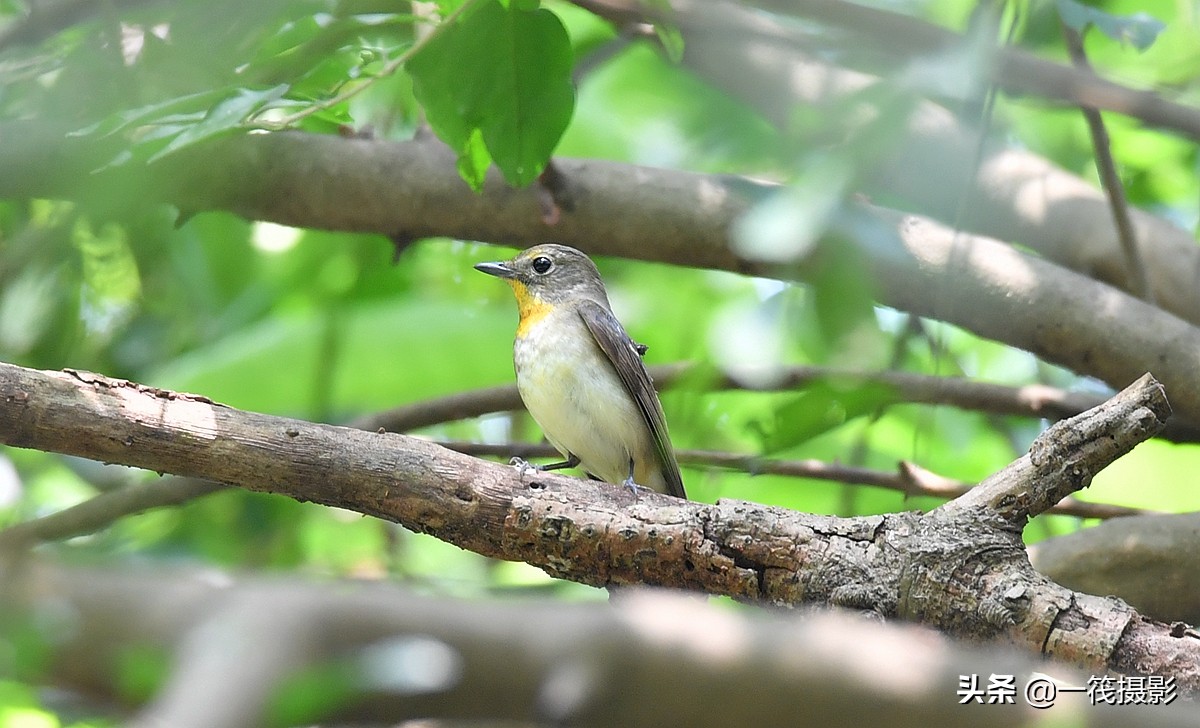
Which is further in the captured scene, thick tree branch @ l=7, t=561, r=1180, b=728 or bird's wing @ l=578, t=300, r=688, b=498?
bird's wing @ l=578, t=300, r=688, b=498

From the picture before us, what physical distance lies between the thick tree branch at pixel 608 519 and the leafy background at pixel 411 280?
49 centimetres

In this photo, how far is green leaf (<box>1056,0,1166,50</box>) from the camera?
340cm

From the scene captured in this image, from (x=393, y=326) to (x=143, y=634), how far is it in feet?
11.5

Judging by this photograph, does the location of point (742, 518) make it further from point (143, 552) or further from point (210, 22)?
point (143, 552)

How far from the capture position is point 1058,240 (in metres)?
5.91

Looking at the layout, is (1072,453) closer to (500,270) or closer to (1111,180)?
(1111,180)

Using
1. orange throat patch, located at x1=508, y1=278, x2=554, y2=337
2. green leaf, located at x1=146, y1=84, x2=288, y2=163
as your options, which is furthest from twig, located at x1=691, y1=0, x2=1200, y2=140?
orange throat patch, located at x1=508, y1=278, x2=554, y2=337

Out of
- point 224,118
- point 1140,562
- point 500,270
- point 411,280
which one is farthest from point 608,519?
point 411,280

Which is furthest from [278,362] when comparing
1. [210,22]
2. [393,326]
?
[210,22]

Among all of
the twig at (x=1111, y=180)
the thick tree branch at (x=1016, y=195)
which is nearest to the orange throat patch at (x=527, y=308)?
the thick tree branch at (x=1016, y=195)

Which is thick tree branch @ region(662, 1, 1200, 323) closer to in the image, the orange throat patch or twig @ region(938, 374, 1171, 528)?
the orange throat patch

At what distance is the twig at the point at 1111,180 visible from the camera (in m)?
4.36

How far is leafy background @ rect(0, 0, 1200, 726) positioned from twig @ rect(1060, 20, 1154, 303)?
228mm

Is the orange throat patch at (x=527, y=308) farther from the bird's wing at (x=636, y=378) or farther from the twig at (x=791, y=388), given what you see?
the twig at (x=791, y=388)
